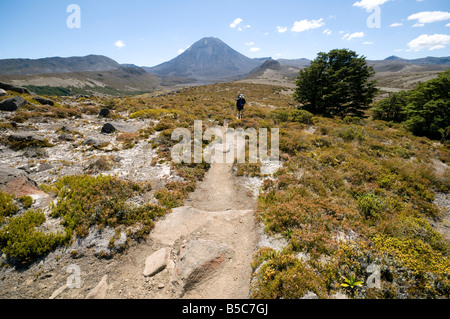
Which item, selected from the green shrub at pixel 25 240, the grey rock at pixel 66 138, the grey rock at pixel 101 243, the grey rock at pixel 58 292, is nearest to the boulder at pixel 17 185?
the green shrub at pixel 25 240

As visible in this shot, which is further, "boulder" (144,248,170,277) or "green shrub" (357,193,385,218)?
"green shrub" (357,193,385,218)

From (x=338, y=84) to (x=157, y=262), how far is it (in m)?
31.2

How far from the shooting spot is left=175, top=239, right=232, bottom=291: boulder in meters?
5.59

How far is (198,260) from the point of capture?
5.99 m

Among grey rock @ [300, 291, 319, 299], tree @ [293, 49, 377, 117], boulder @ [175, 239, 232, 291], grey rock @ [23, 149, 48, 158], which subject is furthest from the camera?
tree @ [293, 49, 377, 117]

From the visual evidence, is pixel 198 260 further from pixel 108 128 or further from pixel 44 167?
pixel 108 128

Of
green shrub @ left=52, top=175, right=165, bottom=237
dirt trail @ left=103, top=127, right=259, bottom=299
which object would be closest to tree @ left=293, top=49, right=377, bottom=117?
dirt trail @ left=103, top=127, right=259, bottom=299

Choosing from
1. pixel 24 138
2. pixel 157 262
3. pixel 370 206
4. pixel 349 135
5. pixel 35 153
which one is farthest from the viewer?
pixel 349 135

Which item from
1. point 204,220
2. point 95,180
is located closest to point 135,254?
point 204,220

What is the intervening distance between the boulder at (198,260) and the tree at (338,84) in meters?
28.5

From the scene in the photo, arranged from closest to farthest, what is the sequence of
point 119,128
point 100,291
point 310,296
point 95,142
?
point 310,296
point 100,291
point 95,142
point 119,128

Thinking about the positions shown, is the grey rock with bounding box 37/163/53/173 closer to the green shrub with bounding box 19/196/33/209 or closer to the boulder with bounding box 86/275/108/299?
the green shrub with bounding box 19/196/33/209

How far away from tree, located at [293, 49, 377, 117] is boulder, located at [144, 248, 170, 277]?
97.2 ft

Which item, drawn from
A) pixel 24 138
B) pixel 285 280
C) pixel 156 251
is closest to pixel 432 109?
pixel 285 280
